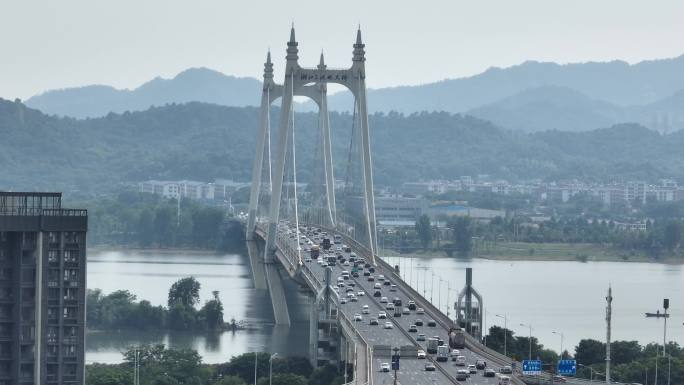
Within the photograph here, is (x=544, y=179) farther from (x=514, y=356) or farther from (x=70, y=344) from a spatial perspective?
(x=70, y=344)

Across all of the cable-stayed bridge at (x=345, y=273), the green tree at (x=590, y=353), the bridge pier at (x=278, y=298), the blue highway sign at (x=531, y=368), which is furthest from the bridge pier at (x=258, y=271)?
the blue highway sign at (x=531, y=368)

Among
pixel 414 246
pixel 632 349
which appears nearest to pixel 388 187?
pixel 414 246

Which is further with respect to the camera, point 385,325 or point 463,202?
point 463,202

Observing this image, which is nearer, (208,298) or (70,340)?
(70,340)

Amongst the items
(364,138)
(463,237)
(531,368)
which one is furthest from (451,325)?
(463,237)

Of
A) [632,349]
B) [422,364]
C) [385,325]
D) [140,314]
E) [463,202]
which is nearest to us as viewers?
[422,364]

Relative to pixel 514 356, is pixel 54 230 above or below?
above

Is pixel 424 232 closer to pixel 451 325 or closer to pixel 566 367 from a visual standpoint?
pixel 451 325
